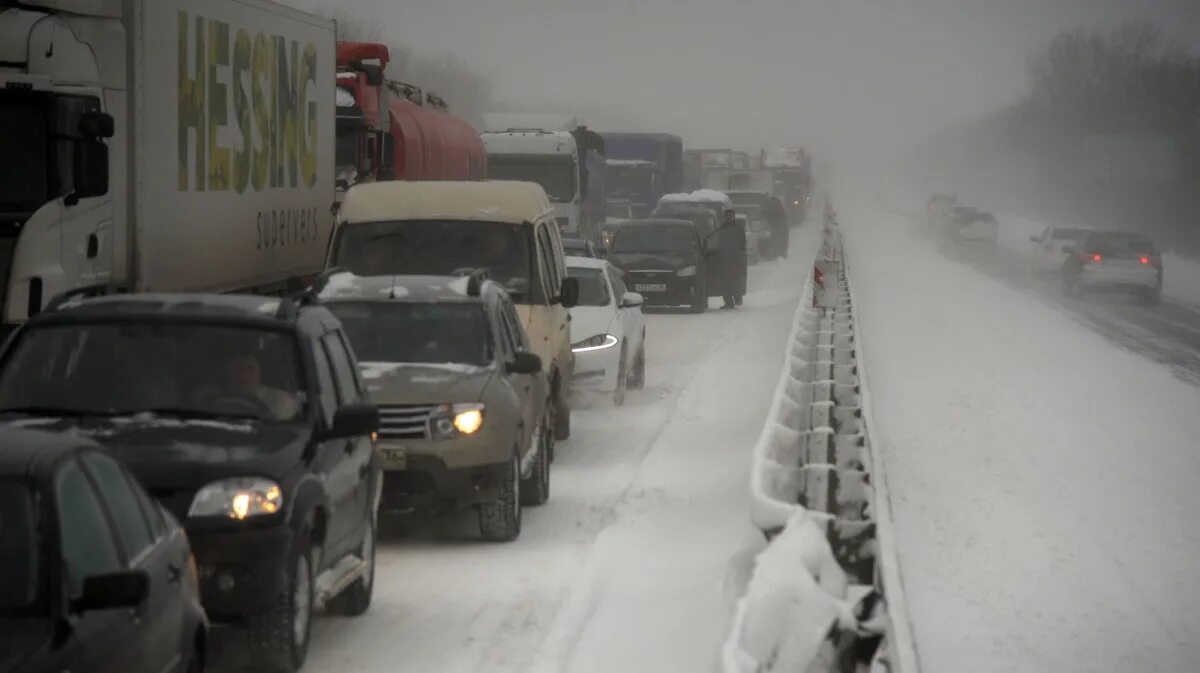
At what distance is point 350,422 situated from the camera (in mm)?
8852

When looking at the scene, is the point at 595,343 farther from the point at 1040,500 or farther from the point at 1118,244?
the point at 1118,244

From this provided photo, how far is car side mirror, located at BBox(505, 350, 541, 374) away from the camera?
13.0m

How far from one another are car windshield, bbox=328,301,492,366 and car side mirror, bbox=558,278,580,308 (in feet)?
10.5

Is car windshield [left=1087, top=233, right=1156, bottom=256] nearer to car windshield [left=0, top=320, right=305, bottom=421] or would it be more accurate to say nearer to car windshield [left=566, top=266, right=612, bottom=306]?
car windshield [left=566, top=266, right=612, bottom=306]

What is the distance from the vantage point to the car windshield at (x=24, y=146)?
13.3m

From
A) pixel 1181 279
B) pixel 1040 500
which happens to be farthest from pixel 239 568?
pixel 1181 279

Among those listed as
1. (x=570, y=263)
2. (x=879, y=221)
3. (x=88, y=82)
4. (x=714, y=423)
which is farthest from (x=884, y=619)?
(x=879, y=221)

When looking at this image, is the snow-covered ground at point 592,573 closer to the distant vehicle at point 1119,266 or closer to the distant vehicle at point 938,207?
the distant vehicle at point 1119,266

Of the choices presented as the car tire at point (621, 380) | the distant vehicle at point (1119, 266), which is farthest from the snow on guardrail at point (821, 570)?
the distant vehicle at point (1119, 266)

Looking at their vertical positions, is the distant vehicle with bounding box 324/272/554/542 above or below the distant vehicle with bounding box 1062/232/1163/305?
above

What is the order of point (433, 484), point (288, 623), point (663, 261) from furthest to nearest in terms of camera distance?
1. point (663, 261)
2. point (433, 484)
3. point (288, 623)

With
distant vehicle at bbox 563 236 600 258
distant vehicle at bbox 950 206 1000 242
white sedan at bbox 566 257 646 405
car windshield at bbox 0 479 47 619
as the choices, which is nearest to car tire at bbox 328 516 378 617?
car windshield at bbox 0 479 47 619

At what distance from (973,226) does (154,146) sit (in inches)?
2623

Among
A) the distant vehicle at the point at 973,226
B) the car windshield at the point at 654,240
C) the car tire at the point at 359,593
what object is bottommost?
the distant vehicle at the point at 973,226
